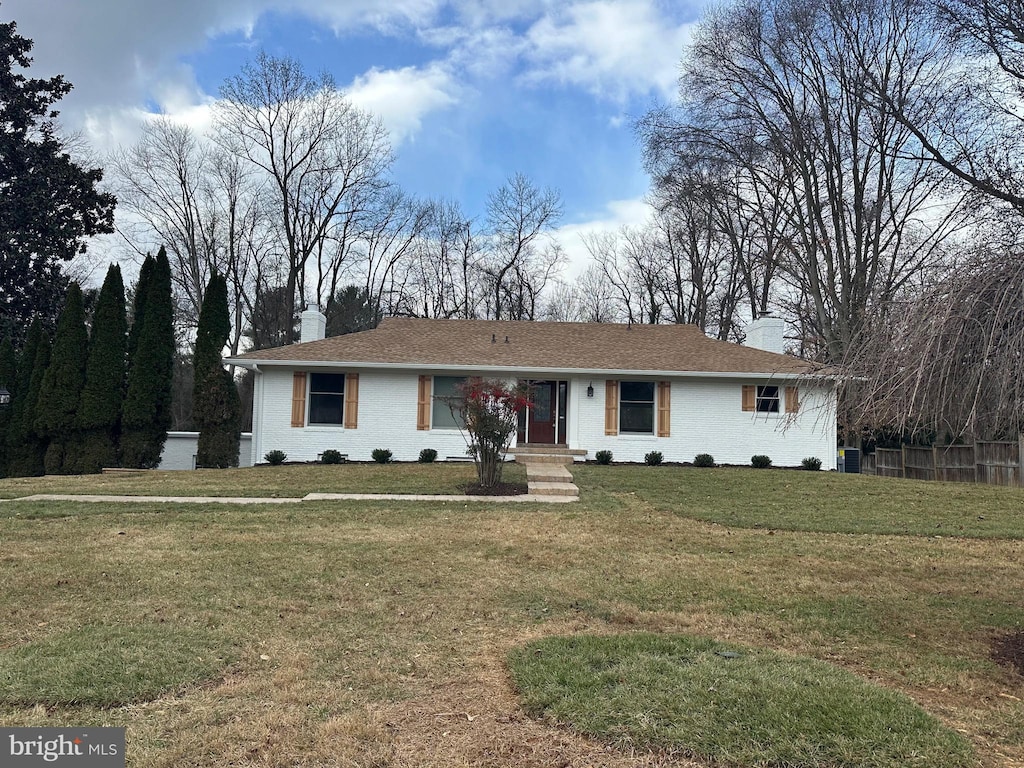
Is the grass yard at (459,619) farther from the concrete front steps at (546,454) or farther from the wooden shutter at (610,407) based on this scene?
the wooden shutter at (610,407)

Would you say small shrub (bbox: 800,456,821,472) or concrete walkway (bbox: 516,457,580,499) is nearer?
concrete walkway (bbox: 516,457,580,499)

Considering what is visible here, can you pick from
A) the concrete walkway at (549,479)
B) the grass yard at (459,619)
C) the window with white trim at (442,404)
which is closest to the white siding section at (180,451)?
the window with white trim at (442,404)

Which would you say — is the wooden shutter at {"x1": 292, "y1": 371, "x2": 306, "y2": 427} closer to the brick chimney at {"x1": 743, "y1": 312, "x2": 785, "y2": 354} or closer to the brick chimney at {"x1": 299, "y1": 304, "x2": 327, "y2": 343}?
the brick chimney at {"x1": 299, "y1": 304, "x2": 327, "y2": 343}

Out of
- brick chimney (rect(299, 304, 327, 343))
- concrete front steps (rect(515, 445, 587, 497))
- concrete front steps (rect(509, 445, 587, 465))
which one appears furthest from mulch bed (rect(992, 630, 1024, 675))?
brick chimney (rect(299, 304, 327, 343))

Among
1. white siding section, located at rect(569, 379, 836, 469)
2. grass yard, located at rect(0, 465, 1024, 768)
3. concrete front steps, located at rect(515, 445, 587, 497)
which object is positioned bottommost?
grass yard, located at rect(0, 465, 1024, 768)

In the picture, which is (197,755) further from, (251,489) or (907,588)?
(251,489)

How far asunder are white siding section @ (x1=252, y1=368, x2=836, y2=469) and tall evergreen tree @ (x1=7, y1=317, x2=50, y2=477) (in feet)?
19.2

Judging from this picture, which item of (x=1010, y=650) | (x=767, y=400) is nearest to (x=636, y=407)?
(x=767, y=400)

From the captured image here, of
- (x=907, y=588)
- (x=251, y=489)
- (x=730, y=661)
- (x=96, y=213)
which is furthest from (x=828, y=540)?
(x=96, y=213)

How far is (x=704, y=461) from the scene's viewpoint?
55.2ft

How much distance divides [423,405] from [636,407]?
563 cm

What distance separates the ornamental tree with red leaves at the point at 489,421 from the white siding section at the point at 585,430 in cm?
555

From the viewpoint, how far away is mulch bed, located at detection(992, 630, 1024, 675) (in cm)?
400

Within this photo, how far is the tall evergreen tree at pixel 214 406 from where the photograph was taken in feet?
53.2
